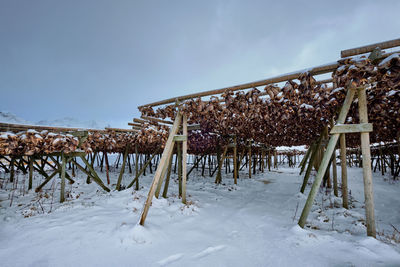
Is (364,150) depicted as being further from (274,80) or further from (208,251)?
(208,251)

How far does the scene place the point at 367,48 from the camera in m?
2.88

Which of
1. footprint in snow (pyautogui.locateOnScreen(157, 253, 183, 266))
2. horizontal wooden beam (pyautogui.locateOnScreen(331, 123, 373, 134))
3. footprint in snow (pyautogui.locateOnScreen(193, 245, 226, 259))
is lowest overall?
footprint in snow (pyautogui.locateOnScreen(193, 245, 226, 259))

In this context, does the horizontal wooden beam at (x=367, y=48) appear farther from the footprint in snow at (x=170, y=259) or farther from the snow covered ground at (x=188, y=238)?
the footprint in snow at (x=170, y=259)

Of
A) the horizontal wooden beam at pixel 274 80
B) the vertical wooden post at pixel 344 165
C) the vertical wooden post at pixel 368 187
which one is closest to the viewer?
the vertical wooden post at pixel 368 187

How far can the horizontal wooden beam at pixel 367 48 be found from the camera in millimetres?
2699

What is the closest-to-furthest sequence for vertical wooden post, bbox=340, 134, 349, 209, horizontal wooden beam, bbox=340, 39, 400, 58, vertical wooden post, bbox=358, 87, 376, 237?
horizontal wooden beam, bbox=340, 39, 400, 58 → vertical wooden post, bbox=358, 87, 376, 237 → vertical wooden post, bbox=340, 134, 349, 209

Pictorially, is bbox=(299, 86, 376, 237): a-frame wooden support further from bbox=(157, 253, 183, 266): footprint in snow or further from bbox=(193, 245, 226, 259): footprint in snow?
bbox=(157, 253, 183, 266): footprint in snow

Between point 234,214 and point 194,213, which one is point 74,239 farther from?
point 234,214

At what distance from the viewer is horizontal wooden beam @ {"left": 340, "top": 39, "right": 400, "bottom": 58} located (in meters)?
2.70

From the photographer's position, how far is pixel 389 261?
2387mm

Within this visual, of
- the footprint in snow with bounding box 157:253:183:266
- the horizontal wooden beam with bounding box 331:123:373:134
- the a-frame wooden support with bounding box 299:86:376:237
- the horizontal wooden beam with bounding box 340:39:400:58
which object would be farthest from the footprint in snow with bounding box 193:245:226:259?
the horizontal wooden beam with bounding box 340:39:400:58

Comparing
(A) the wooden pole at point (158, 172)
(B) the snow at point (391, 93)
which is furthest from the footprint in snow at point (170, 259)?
(B) the snow at point (391, 93)

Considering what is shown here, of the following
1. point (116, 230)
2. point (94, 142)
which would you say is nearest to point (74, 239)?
point (116, 230)

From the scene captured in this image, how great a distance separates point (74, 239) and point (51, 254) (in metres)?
0.46
